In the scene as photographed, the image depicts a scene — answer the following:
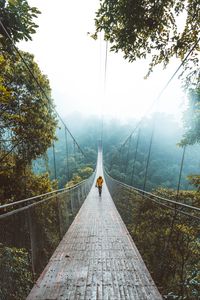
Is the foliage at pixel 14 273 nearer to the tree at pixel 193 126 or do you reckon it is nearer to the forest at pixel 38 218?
the forest at pixel 38 218

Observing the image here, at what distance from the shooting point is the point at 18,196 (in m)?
7.30

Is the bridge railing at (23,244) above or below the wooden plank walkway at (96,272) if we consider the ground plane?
above

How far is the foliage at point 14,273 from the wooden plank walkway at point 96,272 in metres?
0.19

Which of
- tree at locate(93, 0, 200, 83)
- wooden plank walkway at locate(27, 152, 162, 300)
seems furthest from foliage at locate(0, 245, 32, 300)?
tree at locate(93, 0, 200, 83)

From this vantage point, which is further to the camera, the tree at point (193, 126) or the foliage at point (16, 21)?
the tree at point (193, 126)

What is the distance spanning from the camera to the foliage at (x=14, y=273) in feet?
6.25

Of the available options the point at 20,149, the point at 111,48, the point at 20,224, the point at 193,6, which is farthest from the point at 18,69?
the point at 20,224

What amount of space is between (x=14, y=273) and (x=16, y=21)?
3.32 meters

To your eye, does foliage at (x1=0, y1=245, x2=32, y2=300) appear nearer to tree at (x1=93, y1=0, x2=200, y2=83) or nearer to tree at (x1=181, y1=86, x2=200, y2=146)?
tree at (x1=93, y1=0, x2=200, y2=83)

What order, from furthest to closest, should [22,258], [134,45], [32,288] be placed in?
[134,45] < [32,288] < [22,258]

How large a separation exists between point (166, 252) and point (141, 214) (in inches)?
61.1

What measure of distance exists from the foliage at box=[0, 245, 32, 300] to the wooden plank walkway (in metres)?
0.19

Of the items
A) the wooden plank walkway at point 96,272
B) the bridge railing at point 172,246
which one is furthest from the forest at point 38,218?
the wooden plank walkway at point 96,272

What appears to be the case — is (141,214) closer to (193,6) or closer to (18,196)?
(193,6)
